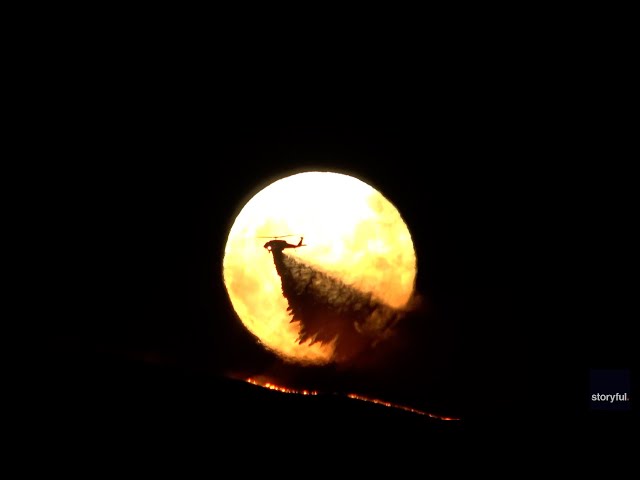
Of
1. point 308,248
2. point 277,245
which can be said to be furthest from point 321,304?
point 277,245

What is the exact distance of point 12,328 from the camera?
2.42 metres

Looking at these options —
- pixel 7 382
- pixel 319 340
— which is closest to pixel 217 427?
pixel 7 382

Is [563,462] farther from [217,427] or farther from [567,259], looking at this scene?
[567,259]

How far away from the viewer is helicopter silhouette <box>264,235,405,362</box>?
14.6ft

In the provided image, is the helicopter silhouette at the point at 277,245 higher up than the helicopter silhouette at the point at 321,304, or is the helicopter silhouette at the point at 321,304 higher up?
the helicopter silhouette at the point at 277,245

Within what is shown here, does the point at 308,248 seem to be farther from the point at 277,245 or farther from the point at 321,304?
the point at 321,304

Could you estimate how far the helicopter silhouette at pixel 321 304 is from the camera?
446 cm

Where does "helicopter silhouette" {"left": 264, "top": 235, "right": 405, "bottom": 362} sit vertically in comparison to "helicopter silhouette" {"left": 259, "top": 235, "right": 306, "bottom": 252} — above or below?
below

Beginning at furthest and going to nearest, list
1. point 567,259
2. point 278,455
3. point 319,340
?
1. point 567,259
2. point 319,340
3. point 278,455

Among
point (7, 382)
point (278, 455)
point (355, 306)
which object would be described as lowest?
point (278, 455)

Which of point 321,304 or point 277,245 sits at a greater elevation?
point 277,245

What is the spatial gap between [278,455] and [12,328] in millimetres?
1299

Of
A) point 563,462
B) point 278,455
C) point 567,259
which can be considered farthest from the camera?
point 567,259

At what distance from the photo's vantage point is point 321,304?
4.49 m
